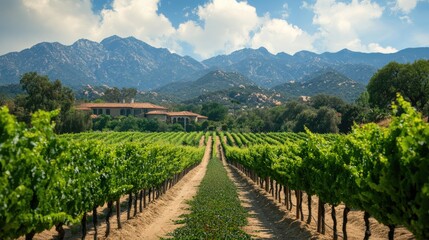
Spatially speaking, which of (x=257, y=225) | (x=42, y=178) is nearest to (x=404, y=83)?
(x=257, y=225)

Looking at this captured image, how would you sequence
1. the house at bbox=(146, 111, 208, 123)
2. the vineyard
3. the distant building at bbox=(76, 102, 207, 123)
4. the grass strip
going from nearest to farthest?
the vineyard < the grass strip < the distant building at bbox=(76, 102, 207, 123) < the house at bbox=(146, 111, 208, 123)

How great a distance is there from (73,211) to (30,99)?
8799 cm

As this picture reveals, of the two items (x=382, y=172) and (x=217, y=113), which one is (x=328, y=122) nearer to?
(x=217, y=113)

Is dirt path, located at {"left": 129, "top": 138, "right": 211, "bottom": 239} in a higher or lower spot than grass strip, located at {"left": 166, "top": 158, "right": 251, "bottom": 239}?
lower

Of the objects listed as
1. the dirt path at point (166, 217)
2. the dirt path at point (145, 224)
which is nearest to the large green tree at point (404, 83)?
the dirt path at point (166, 217)

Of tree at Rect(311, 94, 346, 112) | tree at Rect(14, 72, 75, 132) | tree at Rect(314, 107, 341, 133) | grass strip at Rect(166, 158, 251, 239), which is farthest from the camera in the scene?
tree at Rect(311, 94, 346, 112)

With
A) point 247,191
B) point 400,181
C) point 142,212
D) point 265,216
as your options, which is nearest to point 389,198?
point 400,181

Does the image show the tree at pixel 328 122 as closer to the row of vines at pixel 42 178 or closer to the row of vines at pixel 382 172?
the row of vines at pixel 382 172

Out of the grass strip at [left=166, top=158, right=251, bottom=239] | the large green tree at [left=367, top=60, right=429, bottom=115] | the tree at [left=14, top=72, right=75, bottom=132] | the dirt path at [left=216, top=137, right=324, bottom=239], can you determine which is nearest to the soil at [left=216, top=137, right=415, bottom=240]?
the dirt path at [left=216, top=137, right=324, bottom=239]

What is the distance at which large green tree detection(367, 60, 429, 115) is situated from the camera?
73.8 meters

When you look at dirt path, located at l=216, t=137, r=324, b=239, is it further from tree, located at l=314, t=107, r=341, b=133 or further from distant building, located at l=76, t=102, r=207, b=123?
distant building, located at l=76, t=102, r=207, b=123

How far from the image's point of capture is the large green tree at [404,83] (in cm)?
7375

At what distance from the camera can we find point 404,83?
246 ft

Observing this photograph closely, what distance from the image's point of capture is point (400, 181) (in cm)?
841
